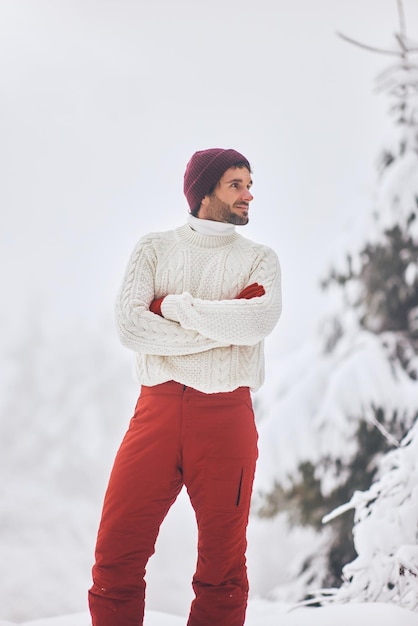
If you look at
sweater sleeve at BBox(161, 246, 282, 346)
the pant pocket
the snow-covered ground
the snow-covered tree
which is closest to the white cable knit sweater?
sweater sleeve at BBox(161, 246, 282, 346)

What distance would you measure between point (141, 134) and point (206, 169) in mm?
1555

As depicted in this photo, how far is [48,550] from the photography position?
9.04 feet

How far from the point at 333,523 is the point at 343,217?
57.0 inches

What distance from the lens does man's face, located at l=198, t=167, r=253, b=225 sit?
1600mm

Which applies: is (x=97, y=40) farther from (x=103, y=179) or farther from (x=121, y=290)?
(x=121, y=290)

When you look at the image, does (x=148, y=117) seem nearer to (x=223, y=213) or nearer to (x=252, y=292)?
(x=223, y=213)

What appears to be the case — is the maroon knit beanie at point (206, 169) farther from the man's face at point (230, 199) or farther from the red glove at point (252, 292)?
the red glove at point (252, 292)

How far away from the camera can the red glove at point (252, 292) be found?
1.54 metres

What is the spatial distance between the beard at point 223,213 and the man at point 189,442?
0.15 m

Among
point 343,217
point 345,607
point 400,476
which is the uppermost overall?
point 343,217

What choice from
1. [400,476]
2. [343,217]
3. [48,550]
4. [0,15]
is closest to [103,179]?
[0,15]

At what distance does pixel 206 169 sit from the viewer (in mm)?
1596

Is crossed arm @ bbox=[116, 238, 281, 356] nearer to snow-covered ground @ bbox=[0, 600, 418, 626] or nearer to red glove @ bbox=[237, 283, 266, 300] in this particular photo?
red glove @ bbox=[237, 283, 266, 300]

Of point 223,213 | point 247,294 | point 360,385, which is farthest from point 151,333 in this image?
point 360,385
